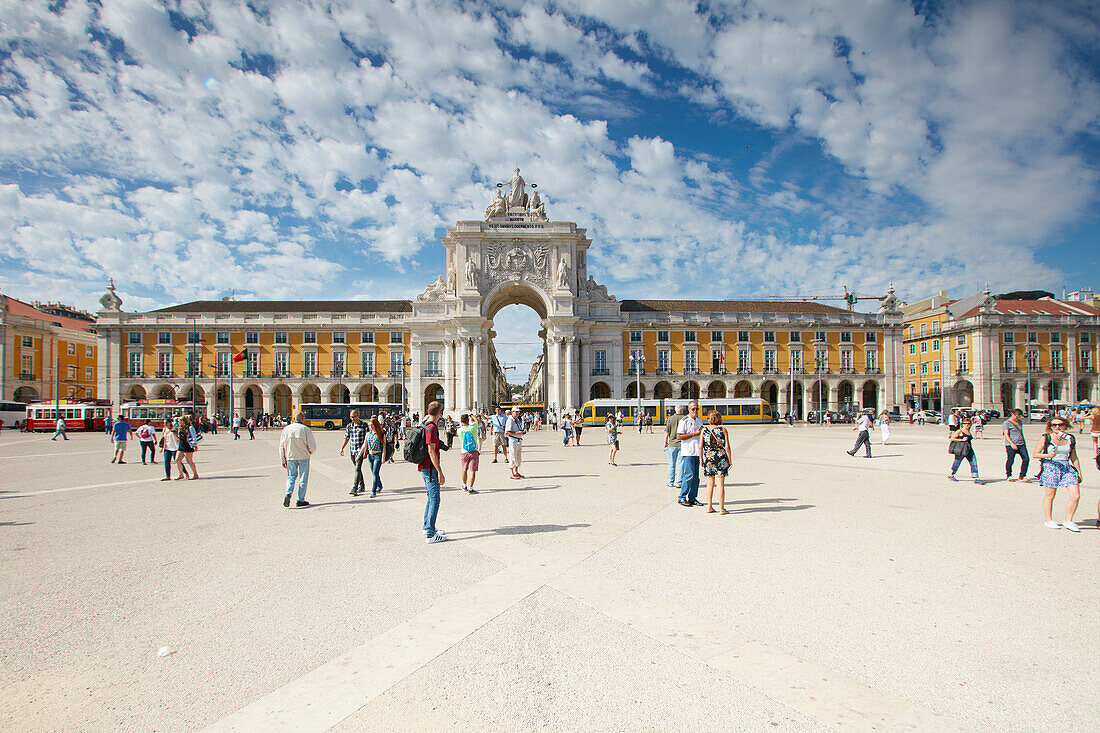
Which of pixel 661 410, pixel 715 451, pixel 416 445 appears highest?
pixel 416 445

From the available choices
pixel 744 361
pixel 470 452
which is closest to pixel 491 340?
pixel 744 361

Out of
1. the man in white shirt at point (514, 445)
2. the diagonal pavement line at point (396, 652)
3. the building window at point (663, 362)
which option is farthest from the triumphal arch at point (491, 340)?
the diagonal pavement line at point (396, 652)

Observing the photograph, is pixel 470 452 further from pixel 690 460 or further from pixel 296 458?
pixel 690 460

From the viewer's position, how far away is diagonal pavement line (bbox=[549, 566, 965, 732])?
326 cm

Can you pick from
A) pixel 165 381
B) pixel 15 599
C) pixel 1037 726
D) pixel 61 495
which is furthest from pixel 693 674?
pixel 165 381

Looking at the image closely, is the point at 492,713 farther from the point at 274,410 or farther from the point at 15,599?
the point at 274,410

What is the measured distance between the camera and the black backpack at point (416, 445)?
7215 mm

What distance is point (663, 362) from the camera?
60.0m

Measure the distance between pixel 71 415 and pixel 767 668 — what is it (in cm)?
5842

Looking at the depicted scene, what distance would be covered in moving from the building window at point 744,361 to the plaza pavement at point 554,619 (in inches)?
2069

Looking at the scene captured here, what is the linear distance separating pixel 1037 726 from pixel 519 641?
3195mm

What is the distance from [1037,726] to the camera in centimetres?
312

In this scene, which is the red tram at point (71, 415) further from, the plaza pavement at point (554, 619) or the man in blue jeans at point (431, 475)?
the man in blue jeans at point (431, 475)

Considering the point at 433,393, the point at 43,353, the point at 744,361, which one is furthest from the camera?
the point at 43,353
